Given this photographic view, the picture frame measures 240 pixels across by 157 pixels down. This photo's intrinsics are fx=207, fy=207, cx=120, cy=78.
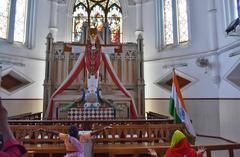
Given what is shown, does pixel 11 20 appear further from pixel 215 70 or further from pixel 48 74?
pixel 215 70

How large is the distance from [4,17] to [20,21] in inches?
27.8

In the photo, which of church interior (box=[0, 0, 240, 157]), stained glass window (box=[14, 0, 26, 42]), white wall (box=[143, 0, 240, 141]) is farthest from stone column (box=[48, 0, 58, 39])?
white wall (box=[143, 0, 240, 141])

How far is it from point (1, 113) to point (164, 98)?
869 centimetres

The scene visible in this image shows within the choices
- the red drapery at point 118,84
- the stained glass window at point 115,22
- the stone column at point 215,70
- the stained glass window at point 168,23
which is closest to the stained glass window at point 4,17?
the red drapery at point 118,84

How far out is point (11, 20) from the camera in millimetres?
8617

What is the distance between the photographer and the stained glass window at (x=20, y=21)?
898cm

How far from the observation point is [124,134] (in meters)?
4.54

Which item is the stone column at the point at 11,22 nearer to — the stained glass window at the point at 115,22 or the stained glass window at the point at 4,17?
the stained glass window at the point at 4,17

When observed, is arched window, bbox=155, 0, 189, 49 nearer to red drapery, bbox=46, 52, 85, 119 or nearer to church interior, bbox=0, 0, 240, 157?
church interior, bbox=0, 0, 240, 157

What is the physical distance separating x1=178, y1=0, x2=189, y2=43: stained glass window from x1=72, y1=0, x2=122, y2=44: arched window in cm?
310

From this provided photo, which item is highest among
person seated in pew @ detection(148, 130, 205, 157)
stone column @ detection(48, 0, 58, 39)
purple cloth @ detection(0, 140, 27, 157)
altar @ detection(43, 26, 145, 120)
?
stone column @ detection(48, 0, 58, 39)

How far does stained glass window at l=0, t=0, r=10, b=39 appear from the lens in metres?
8.45

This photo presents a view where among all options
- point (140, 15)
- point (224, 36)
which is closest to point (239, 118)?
point (224, 36)

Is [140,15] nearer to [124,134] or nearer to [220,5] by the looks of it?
[220,5]
